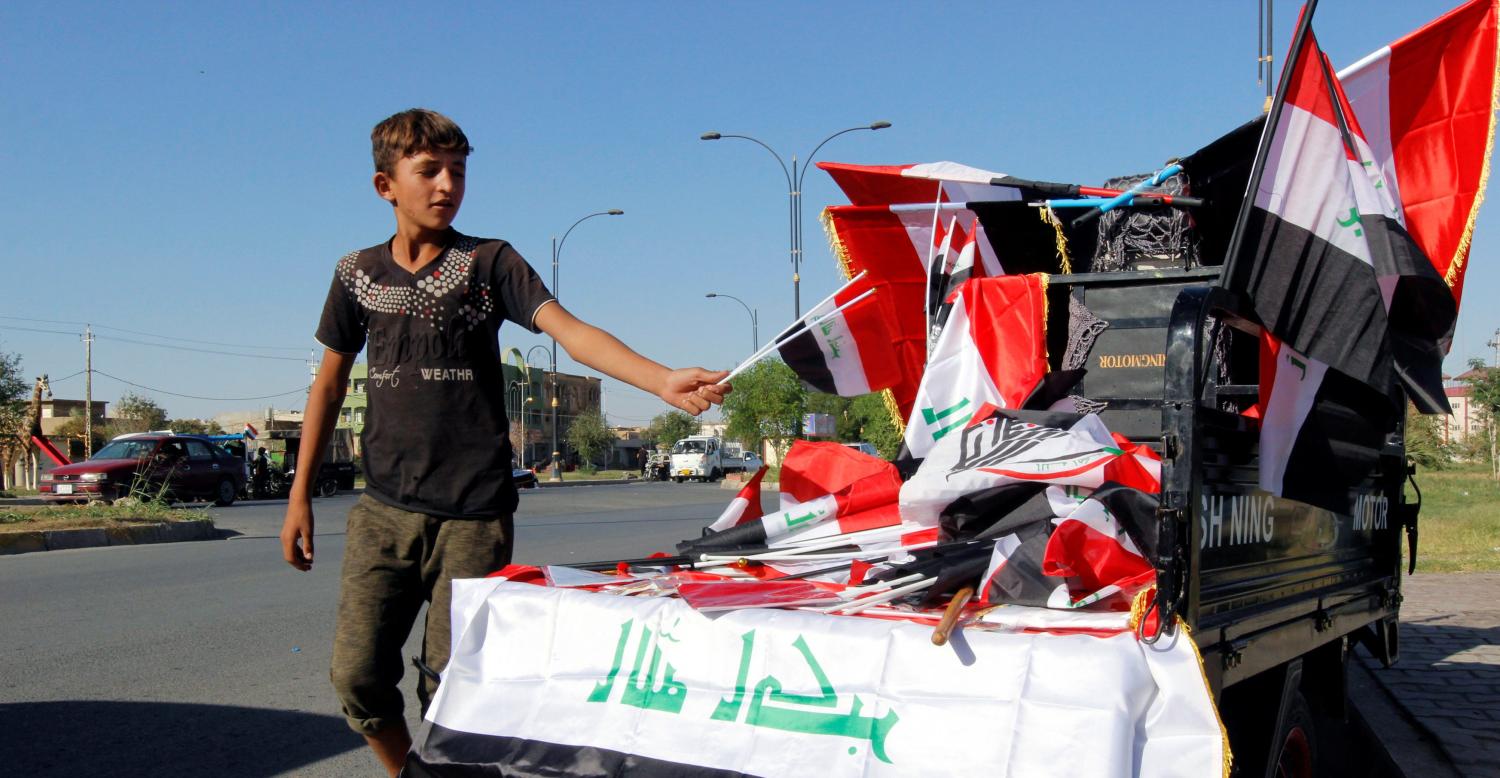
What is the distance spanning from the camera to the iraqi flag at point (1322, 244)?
293 cm

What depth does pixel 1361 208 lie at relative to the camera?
325 centimetres

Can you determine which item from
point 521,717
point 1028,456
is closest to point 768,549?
point 1028,456

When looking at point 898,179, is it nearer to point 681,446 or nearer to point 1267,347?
point 1267,347

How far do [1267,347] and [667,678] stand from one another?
173 cm

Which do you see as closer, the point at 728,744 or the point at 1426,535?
the point at 728,744

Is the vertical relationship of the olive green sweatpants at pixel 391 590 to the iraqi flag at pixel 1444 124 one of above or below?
below

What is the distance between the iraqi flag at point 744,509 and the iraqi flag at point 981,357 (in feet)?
2.20

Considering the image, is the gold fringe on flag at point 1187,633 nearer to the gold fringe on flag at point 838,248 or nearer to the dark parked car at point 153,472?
the gold fringe on flag at point 838,248

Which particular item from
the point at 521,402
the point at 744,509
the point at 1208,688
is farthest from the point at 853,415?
the point at 1208,688

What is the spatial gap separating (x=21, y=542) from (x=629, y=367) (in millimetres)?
12871

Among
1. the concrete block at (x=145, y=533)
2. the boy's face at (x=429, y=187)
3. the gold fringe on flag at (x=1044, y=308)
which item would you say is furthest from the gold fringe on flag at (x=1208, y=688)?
the concrete block at (x=145, y=533)

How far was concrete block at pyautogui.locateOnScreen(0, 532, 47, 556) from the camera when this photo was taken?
502 inches

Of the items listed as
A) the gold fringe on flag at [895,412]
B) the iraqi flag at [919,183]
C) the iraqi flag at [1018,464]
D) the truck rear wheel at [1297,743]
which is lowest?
the truck rear wheel at [1297,743]

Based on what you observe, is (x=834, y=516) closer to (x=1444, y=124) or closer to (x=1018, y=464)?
(x=1018, y=464)
